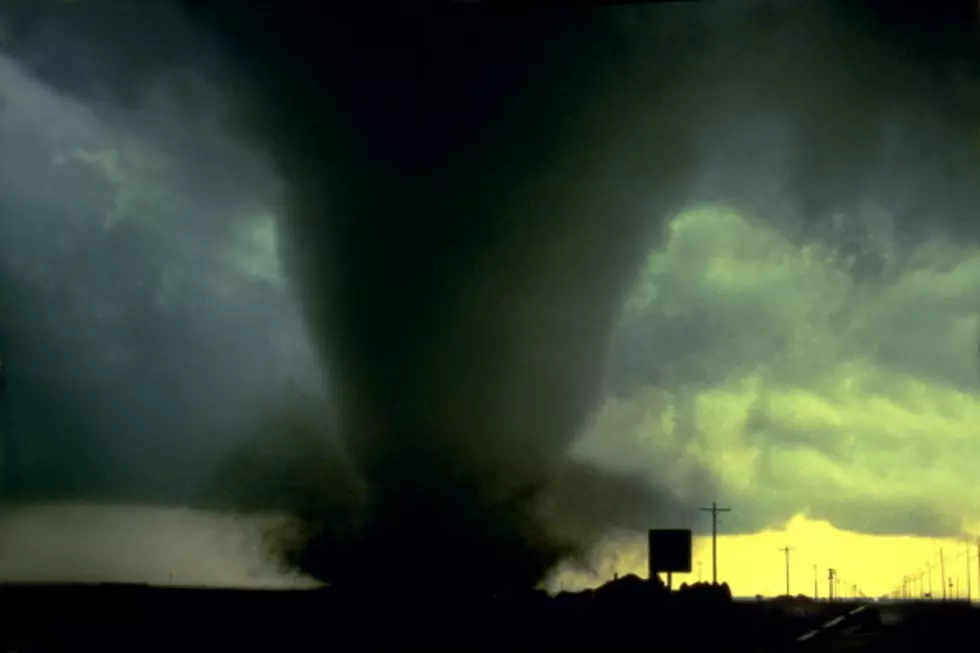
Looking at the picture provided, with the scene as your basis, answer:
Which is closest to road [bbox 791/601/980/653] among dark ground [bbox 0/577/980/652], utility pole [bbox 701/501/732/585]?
dark ground [bbox 0/577/980/652]

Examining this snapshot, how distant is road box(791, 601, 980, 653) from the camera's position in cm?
541

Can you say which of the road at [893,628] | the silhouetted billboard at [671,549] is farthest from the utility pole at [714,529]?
the road at [893,628]

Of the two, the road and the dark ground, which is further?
the dark ground

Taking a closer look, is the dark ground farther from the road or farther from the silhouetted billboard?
the silhouetted billboard

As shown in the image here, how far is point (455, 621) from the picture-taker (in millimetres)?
5805

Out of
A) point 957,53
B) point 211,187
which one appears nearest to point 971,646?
point 957,53

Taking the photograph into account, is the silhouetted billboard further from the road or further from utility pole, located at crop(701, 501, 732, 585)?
the road

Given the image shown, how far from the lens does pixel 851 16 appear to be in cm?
552

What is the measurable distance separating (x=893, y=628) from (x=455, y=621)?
87.4 inches

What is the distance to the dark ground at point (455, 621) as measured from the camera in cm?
553

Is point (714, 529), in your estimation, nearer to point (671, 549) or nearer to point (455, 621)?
point (671, 549)

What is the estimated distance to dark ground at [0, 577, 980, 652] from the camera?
18.1 feet

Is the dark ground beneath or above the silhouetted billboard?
beneath

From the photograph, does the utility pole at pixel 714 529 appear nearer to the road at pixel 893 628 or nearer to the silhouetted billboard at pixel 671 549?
the silhouetted billboard at pixel 671 549
